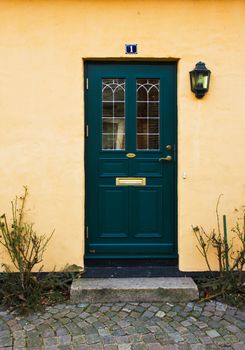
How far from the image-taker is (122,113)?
4.53m

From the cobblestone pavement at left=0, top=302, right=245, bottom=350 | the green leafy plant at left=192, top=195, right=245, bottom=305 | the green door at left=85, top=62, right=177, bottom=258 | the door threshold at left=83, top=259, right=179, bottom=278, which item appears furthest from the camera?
the green door at left=85, top=62, right=177, bottom=258

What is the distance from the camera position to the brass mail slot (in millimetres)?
4520

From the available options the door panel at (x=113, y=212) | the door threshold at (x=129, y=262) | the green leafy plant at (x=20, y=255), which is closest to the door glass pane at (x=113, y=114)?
the door panel at (x=113, y=212)

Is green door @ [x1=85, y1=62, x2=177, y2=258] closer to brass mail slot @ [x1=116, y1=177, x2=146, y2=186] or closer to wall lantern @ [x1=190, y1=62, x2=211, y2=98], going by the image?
brass mail slot @ [x1=116, y1=177, x2=146, y2=186]

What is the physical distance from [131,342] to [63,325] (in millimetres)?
711

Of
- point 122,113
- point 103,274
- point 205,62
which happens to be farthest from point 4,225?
point 205,62

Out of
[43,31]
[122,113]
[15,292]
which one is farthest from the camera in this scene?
[122,113]

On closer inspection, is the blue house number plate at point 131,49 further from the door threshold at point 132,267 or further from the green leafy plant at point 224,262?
the door threshold at point 132,267

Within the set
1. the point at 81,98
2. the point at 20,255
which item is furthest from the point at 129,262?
the point at 81,98

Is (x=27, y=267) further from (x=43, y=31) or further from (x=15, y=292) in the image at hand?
(x=43, y=31)

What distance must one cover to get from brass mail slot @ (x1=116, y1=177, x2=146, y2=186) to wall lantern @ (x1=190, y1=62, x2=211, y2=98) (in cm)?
127

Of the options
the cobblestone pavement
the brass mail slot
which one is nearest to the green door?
the brass mail slot

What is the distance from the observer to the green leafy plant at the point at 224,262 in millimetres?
4023

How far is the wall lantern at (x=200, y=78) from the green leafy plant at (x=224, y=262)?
1.34m
